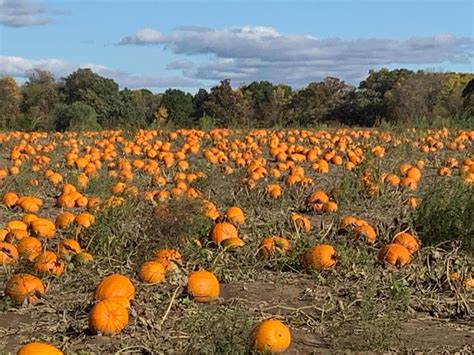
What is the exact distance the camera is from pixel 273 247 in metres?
6.14

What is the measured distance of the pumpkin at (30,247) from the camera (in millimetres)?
5910

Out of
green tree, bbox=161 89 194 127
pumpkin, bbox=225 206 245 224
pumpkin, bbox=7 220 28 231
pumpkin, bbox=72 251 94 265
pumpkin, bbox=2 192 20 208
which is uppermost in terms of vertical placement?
pumpkin, bbox=225 206 245 224

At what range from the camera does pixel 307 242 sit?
6.21 metres

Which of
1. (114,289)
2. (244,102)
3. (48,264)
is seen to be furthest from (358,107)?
(114,289)

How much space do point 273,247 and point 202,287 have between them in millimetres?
1132

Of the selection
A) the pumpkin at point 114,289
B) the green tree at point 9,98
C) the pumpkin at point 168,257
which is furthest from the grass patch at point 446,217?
the green tree at point 9,98

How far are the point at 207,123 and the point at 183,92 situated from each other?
35.7m

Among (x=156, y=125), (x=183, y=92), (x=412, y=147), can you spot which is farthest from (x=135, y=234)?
(x=183, y=92)

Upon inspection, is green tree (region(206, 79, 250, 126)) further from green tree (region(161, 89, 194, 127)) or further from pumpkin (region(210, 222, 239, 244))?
pumpkin (region(210, 222, 239, 244))

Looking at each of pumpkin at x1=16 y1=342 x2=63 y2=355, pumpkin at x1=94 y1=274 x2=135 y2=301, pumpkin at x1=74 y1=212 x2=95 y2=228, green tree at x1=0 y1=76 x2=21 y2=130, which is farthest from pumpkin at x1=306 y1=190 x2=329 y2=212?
green tree at x1=0 y1=76 x2=21 y2=130

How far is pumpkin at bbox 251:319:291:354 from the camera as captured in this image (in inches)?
163

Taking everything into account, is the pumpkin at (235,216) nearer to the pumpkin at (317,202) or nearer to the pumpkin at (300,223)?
the pumpkin at (300,223)

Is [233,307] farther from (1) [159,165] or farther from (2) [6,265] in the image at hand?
(1) [159,165]

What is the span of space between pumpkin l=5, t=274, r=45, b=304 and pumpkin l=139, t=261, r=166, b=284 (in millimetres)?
684
